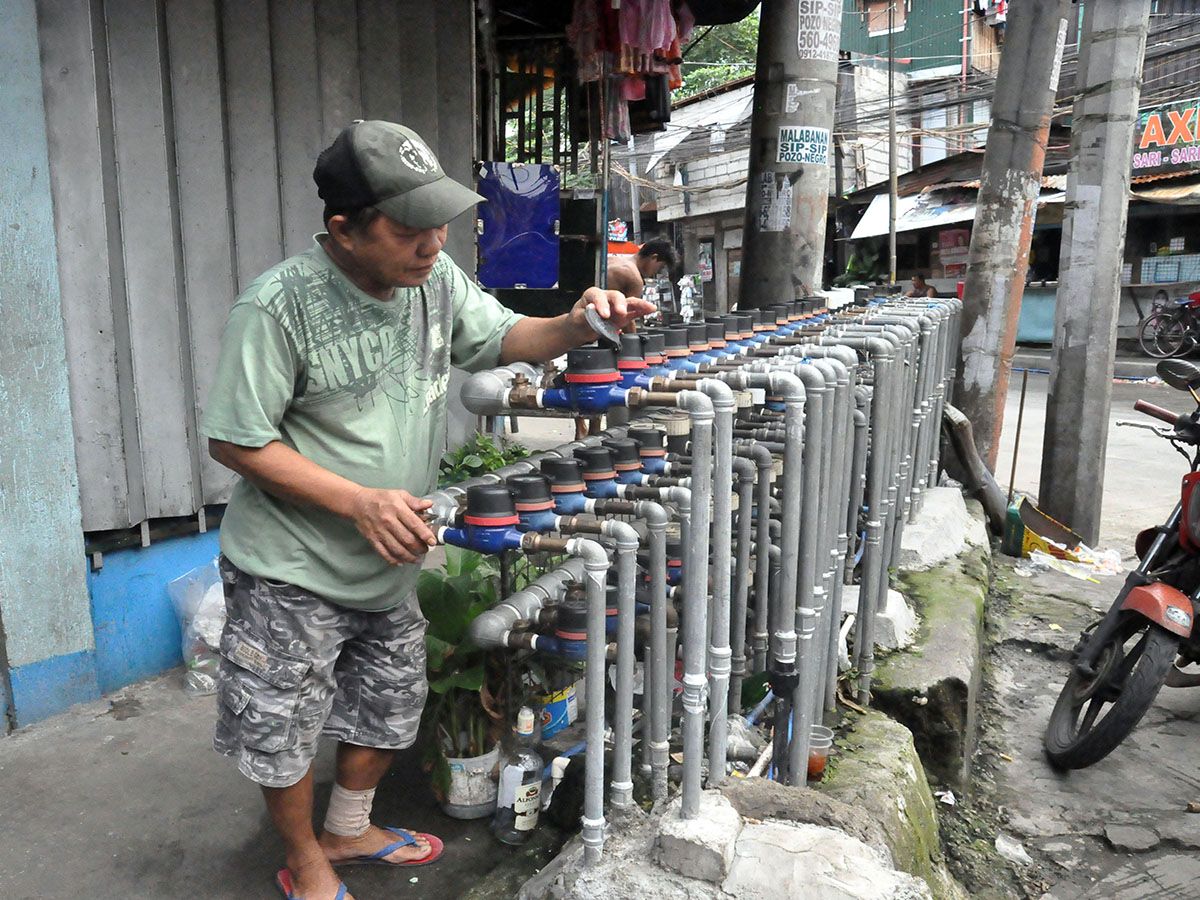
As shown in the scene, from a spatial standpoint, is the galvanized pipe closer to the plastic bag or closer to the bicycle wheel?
the plastic bag

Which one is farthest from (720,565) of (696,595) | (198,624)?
(198,624)

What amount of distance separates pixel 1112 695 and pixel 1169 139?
17775 millimetres

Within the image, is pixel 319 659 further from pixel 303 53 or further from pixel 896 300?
pixel 896 300

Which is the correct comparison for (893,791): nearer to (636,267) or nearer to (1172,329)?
(636,267)

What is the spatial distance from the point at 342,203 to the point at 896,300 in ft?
14.9

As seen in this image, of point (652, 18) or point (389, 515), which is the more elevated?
point (652, 18)

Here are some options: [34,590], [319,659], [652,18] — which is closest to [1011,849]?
[319,659]

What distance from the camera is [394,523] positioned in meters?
1.82

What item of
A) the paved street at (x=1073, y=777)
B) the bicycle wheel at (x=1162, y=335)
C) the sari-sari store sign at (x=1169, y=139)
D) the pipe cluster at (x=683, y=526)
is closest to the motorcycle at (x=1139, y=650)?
the paved street at (x=1073, y=777)

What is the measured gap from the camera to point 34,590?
3371 mm

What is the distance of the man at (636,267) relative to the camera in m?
7.24

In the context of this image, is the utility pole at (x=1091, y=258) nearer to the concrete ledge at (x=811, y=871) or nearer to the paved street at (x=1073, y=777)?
the paved street at (x=1073, y=777)

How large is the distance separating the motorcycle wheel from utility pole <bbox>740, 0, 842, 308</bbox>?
2374 millimetres

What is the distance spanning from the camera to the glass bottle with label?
247 cm
